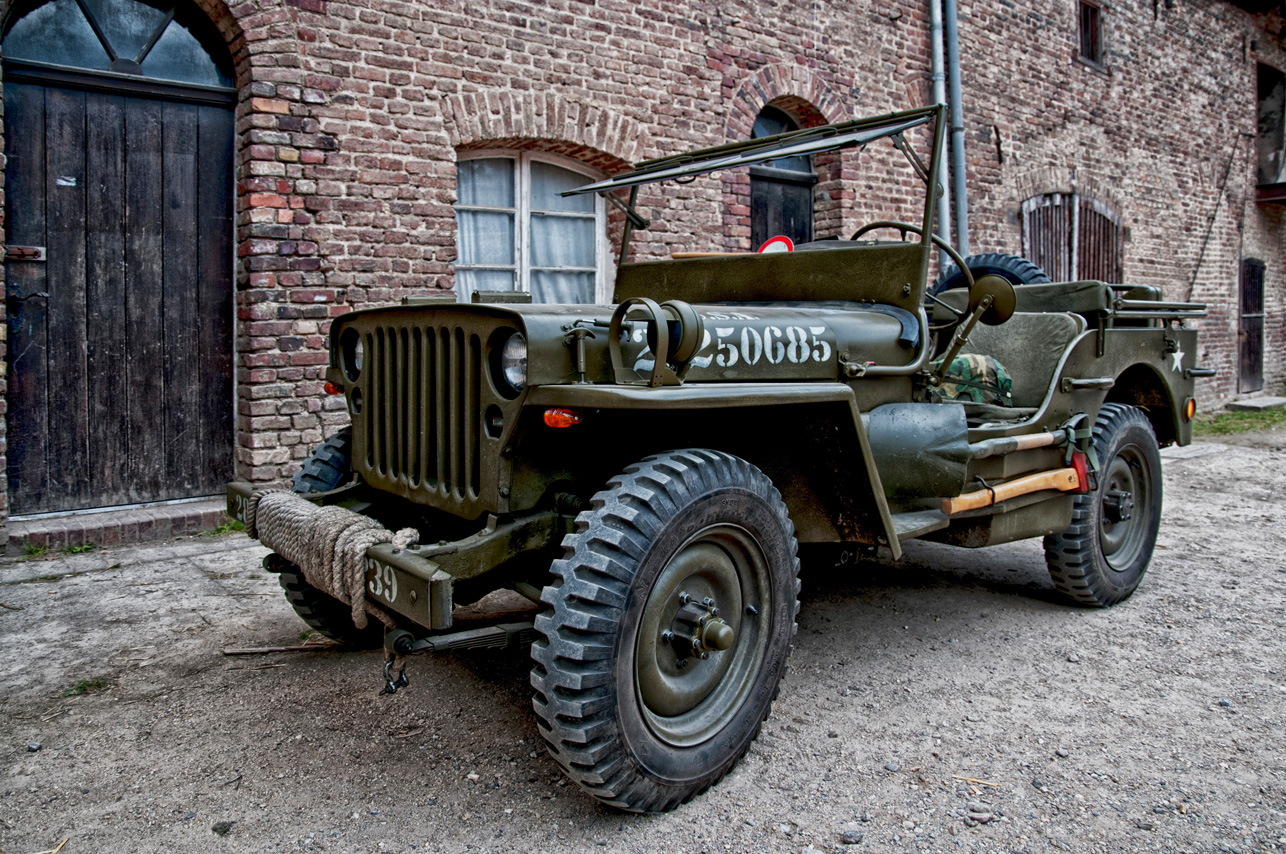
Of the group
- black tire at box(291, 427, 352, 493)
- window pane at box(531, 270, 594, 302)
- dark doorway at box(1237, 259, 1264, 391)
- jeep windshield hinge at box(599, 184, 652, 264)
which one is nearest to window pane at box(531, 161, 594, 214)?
window pane at box(531, 270, 594, 302)

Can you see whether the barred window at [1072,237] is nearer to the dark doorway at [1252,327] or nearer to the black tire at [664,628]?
the dark doorway at [1252,327]

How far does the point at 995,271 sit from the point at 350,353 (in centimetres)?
325

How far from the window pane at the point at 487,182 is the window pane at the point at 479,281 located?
47 cm

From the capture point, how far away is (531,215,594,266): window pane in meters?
6.76

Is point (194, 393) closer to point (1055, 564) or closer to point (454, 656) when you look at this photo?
point (454, 656)

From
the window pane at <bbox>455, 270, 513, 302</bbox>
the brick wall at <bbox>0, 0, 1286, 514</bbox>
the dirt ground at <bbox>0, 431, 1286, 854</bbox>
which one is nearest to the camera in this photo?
the dirt ground at <bbox>0, 431, 1286, 854</bbox>

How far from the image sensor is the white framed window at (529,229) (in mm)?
6445

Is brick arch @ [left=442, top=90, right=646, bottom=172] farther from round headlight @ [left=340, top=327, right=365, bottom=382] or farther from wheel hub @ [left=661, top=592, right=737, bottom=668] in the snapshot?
wheel hub @ [left=661, top=592, right=737, bottom=668]

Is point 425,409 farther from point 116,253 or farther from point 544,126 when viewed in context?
point 544,126

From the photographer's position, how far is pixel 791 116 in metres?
8.25

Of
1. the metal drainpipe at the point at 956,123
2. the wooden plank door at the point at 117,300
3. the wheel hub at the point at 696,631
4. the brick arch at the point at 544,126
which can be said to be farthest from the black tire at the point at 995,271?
the metal drainpipe at the point at 956,123

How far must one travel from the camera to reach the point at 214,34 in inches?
214

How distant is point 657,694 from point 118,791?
4.74 ft

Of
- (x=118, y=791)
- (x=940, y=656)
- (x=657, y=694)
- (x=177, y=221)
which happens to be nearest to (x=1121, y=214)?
(x=940, y=656)
